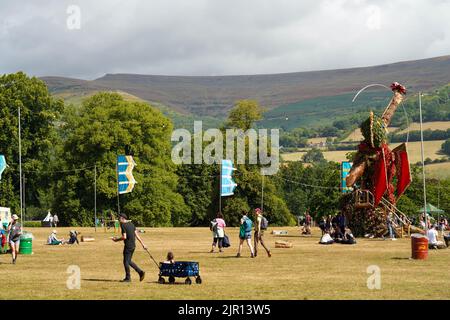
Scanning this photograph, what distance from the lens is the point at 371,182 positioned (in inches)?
2338

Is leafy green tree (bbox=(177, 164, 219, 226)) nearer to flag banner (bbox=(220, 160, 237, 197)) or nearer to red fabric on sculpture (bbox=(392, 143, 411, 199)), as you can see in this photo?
flag banner (bbox=(220, 160, 237, 197))

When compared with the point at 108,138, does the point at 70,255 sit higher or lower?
lower

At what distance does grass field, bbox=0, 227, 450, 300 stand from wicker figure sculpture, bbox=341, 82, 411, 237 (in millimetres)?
13989

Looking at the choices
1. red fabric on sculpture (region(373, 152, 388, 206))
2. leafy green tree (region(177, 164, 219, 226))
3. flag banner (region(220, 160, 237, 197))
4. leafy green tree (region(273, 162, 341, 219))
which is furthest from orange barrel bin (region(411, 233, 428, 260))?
leafy green tree (region(273, 162, 341, 219))

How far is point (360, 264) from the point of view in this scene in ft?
112

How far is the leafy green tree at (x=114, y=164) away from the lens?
310ft

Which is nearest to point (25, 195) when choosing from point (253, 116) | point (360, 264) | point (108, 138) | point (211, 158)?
point (108, 138)

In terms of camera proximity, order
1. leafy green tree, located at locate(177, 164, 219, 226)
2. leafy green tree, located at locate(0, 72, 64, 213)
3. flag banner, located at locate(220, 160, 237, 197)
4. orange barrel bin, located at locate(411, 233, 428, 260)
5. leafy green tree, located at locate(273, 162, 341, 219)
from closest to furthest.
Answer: orange barrel bin, located at locate(411, 233, 428, 260) < flag banner, located at locate(220, 160, 237, 197) < leafy green tree, located at locate(0, 72, 64, 213) < leafy green tree, located at locate(177, 164, 219, 226) < leafy green tree, located at locate(273, 162, 341, 219)

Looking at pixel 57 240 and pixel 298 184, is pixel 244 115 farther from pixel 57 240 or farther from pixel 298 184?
pixel 57 240

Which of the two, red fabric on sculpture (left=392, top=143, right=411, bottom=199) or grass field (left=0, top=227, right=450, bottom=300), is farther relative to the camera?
red fabric on sculpture (left=392, top=143, right=411, bottom=199)

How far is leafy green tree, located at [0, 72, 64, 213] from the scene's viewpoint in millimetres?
92188

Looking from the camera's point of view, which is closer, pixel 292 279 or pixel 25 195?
pixel 292 279
